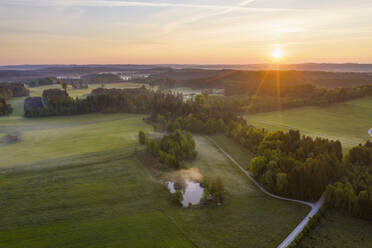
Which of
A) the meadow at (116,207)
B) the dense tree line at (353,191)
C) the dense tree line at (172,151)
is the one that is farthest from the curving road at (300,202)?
the dense tree line at (172,151)

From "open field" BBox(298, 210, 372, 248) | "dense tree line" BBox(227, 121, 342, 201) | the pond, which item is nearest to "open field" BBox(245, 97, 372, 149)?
"dense tree line" BBox(227, 121, 342, 201)

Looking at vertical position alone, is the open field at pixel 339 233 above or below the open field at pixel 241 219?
below

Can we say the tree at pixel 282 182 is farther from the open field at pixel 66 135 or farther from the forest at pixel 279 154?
the open field at pixel 66 135

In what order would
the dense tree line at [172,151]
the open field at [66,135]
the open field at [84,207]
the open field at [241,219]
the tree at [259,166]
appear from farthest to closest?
1. the open field at [66,135]
2. the dense tree line at [172,151]
3. the tree at [259,166]
4. the open field at [241,219]
5. the open field at [84,207]

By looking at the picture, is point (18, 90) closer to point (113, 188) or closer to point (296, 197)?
point (113, 188)

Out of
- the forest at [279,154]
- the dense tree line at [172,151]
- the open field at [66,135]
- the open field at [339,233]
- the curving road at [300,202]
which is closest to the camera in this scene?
the open field at [339,233]

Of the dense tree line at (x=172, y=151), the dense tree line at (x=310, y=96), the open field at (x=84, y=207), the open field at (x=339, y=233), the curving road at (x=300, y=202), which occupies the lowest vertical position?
the open field at (x=339, y=233)
